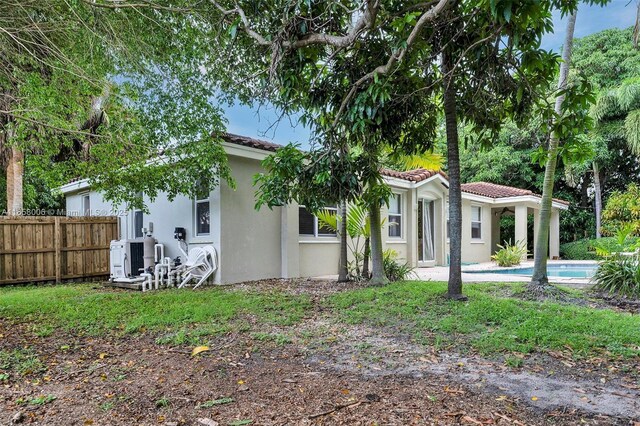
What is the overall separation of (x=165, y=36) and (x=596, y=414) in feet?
→ 25.6

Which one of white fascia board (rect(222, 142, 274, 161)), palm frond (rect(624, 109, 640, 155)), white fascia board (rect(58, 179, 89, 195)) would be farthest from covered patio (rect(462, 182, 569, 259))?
white fascia board (rect(58, 179, 89, 195))

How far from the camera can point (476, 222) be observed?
18.4 metres

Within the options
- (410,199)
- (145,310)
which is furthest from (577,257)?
(145,310)

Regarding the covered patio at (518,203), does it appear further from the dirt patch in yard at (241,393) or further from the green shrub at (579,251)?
the dirt patch in yard at (241,393)

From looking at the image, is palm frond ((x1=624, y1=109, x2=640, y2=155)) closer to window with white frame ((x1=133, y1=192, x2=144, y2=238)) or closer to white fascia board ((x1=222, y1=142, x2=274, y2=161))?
white fascia board ((x1=222, y1=142, x2=274, y2=161))

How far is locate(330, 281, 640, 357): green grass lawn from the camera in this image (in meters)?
4.66

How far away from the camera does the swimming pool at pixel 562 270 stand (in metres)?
13.3

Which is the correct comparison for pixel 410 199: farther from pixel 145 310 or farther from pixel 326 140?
pixel 145 310

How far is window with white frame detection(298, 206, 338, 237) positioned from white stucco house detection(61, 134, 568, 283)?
3cm

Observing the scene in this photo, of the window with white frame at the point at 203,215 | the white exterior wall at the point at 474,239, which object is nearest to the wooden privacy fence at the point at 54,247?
the window with white frame at the point at 203,215

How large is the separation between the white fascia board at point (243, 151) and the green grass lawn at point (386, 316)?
3.20 m

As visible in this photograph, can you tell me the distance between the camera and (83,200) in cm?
1498

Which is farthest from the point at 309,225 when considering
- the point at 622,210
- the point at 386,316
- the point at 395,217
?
the point at 622,210

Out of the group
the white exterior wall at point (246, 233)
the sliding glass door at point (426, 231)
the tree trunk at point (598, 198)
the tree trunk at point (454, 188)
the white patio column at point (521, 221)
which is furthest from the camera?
the tree trunk at point (598, 198)
